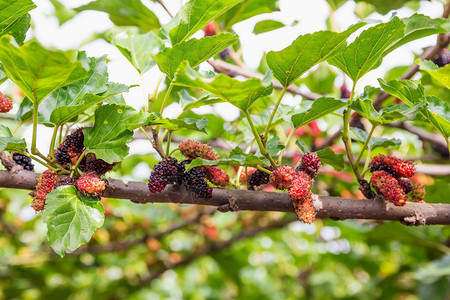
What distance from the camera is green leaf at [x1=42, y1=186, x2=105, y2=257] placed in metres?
0.63

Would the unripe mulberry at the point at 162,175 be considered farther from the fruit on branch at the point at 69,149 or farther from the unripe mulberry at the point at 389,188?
the unripe mulberry at the point at 389,188

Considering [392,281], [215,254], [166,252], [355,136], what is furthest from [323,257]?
[355,136]

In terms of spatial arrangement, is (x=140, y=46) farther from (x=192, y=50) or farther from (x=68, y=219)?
(x=68, y=219)

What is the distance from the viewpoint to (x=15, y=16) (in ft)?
2.16

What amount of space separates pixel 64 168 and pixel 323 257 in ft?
7.00

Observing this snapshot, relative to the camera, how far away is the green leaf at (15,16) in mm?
639

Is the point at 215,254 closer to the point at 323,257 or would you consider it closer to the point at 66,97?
the point at 323,257

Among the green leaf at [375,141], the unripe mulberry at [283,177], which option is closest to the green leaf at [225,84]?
the unripe mulberry at [283,177]

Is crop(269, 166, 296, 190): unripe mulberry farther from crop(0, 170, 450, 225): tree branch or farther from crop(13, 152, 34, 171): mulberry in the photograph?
crop(13, 152, 34, 171): mulberry

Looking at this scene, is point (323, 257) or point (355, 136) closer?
point (355, 136)

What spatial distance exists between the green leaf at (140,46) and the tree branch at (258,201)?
0.25 metres

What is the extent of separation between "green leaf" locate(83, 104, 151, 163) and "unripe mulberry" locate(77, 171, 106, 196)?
1.4 inches

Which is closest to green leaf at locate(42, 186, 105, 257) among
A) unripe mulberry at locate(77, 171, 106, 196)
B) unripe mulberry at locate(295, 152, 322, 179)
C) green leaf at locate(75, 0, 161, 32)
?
unripe mulberry at locate(77, 171, 106, 196)

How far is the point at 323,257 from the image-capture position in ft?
8.44
